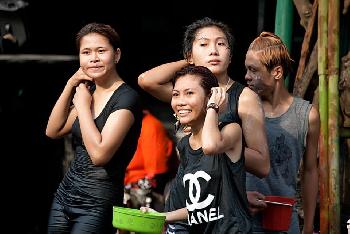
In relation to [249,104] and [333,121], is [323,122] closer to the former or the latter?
A: [333,121]

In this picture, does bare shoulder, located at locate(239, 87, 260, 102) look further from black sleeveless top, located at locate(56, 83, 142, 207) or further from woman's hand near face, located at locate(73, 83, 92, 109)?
woman's hand near face, located at locate(73, 83, 92, 109)

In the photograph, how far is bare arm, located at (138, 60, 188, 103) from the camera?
443 cm

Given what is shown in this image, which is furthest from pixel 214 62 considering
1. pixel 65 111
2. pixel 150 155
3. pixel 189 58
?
pixel 150 155

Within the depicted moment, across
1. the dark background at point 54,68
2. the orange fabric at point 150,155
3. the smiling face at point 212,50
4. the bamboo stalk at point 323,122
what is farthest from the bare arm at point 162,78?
the dark background at point 54,68

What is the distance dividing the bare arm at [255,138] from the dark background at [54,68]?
14.0 ft

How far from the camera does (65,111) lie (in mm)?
4723

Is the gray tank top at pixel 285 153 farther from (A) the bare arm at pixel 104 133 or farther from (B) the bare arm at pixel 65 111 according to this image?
(B) the bare arm at pixel 65 111

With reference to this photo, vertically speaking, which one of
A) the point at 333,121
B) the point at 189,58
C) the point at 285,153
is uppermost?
the point at 189,58

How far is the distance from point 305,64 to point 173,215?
2.12 metres

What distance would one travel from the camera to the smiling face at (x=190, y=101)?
12.9 ft

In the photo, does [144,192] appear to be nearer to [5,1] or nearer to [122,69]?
[122,69]

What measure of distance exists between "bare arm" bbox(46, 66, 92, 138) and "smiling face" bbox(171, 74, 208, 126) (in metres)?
0.83

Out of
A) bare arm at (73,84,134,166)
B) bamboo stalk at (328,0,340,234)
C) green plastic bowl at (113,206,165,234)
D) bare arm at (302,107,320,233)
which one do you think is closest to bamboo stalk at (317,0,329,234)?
bamboo stalk at (328,0,340,234)

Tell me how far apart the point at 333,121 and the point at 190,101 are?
1723mm
